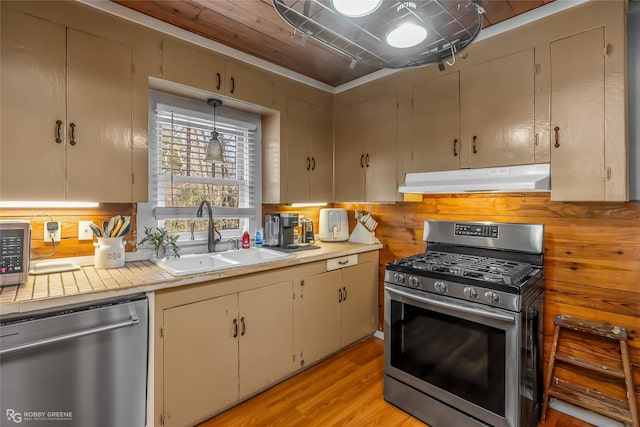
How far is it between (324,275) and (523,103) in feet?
5.91

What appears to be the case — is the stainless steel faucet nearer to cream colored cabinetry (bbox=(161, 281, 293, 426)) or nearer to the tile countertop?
the tile countertop

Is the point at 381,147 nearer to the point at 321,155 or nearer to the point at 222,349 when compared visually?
the point at 321,155

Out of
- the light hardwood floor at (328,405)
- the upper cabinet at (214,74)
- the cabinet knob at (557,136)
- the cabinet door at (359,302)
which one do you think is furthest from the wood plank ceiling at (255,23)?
the light hardwood floor at (328,405)

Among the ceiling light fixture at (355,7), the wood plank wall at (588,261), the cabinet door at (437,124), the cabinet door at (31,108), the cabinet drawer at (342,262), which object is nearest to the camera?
the ceiling light fixture at (355,7)

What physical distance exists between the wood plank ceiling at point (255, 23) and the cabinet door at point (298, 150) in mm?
366

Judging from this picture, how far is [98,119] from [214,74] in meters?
0.83

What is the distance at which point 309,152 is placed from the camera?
2.92 meters

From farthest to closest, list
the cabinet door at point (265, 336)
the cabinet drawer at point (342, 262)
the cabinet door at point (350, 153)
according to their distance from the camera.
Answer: the cabinet door at point (350, 153)
the cabinet drawer at point (342, 262)
the cabinet door at point (265, 336)

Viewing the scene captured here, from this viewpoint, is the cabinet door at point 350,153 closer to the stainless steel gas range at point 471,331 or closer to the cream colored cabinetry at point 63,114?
the stainless steel gas range at point 471,331

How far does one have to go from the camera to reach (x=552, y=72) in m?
1.83

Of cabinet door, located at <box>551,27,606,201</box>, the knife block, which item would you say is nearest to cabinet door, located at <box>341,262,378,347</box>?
the knife block

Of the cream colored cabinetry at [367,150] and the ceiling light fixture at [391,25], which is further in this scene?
the cream colored cabinetry at [367,150]

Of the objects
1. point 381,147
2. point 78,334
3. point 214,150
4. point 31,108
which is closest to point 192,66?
point 214,150

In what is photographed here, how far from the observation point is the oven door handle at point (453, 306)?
5.24 ft
